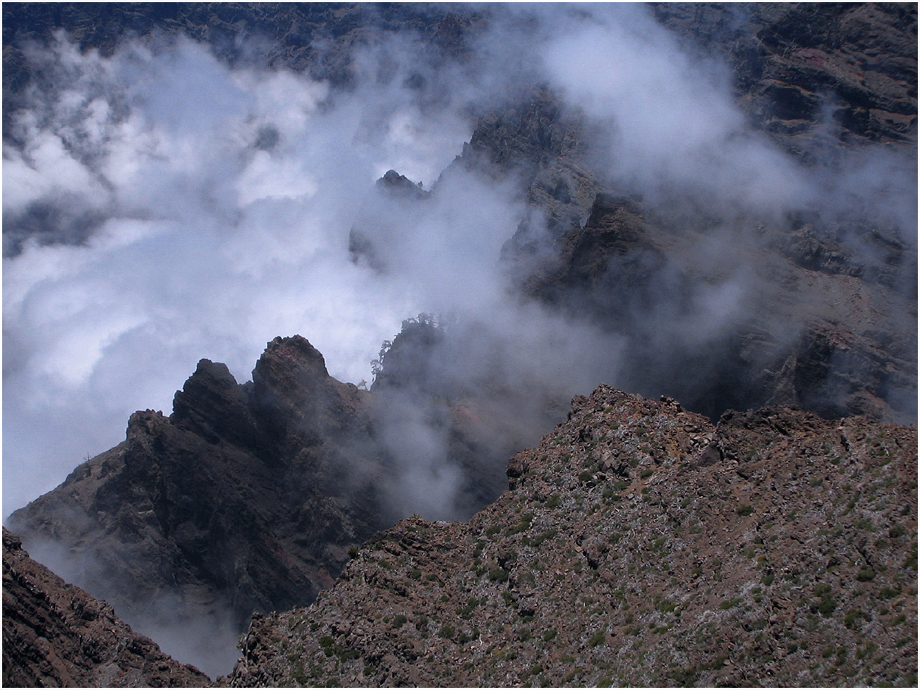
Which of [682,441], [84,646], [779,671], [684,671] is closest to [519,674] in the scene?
[684,671]

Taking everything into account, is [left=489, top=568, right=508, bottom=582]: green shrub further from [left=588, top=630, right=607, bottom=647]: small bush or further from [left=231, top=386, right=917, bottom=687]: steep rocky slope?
[left=588, top=630, right=607, bottom=647]: small bush

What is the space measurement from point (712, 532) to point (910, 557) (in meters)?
16.0

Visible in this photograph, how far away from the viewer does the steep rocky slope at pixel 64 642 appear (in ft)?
269

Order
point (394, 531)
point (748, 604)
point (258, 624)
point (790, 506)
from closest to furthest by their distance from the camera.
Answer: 1. point (748, 604)
2. point (790, 506)
3. point (258, 624)
4. point (394, 531)

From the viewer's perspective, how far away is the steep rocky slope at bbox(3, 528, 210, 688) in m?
82.1

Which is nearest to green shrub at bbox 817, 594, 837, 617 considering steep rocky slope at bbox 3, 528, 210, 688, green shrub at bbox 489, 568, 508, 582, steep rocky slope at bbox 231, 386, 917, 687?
steep rocky slope at bbox 231, 386, 917, 687

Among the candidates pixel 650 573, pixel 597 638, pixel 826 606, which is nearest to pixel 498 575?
pixel 597 638

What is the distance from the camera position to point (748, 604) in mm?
66000

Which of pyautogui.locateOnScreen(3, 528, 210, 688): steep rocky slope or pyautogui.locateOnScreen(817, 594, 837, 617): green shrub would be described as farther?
pyautogui.locateOnScreen(3, 528, 210, 688): steep rocky slope

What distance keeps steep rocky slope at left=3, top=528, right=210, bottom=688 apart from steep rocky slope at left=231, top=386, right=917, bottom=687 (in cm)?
1293

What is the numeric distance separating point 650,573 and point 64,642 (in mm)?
50618

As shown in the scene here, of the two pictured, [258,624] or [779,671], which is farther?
[258,624]

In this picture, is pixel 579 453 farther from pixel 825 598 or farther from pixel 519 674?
pixel 825 598

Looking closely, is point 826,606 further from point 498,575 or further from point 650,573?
point 498,575
